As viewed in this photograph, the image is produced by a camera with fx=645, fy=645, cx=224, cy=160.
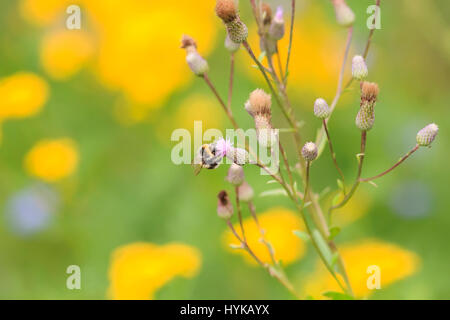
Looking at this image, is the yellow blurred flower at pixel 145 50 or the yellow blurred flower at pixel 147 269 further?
the yellow blurred flower at pixel 145 50

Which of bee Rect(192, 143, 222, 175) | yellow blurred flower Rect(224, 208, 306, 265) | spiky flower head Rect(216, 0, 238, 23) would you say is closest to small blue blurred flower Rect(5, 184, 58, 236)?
yellow blurred flower Rect(224, 208, 306, 265)

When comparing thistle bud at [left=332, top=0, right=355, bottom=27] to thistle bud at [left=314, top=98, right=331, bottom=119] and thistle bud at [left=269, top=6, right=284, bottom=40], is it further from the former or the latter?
thistle bud at [left=314, top=98, right=331, bottom=119]

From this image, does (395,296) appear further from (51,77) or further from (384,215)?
(51,77)

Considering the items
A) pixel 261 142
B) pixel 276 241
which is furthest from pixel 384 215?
pixel 261 142

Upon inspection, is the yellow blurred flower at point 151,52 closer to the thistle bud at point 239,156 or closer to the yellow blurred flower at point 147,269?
the yellow blurred flower at point 147,269

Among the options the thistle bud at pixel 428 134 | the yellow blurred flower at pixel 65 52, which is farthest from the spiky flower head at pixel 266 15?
the yellow blurred flower at pixel 65 52

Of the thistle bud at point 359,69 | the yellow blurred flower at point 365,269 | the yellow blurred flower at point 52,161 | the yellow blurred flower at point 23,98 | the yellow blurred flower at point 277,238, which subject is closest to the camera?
the thistle bud at point 359,69
